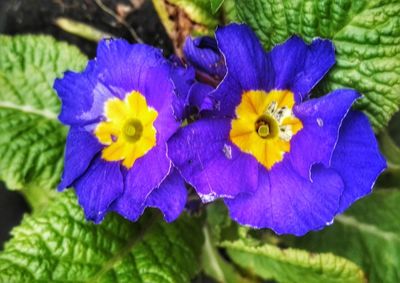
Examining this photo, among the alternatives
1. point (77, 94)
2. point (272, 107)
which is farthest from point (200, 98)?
point (77, 94)

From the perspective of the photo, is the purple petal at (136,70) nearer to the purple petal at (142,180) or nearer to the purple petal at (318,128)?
the purple petal at (142,180)

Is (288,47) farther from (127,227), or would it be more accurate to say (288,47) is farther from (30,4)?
(30,4)

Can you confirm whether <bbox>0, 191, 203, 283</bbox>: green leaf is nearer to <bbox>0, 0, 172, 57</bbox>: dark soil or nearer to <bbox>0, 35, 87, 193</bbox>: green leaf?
<bbox>0, 35, 87, 193</bbox>: green leaf

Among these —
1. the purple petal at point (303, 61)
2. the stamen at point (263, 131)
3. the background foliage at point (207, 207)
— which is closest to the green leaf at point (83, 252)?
the background foliage at point (207, 207)

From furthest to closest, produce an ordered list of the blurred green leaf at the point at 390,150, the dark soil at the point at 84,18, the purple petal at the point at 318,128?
the dark soil at the point at 84,18
the blurred green leaf at the point at 390,150
the purple petal at the point at 318,128

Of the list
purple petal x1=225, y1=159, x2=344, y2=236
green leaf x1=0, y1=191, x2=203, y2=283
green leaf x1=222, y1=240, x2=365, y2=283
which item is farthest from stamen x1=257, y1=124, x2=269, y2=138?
green leaf x1=0, y1=191, x2=203, y2=283

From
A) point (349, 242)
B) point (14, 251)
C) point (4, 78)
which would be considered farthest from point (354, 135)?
point (4, 78)

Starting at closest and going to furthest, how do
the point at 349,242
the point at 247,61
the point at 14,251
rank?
the point at 247,61 < the point at 14,251 < the point at 349,242
